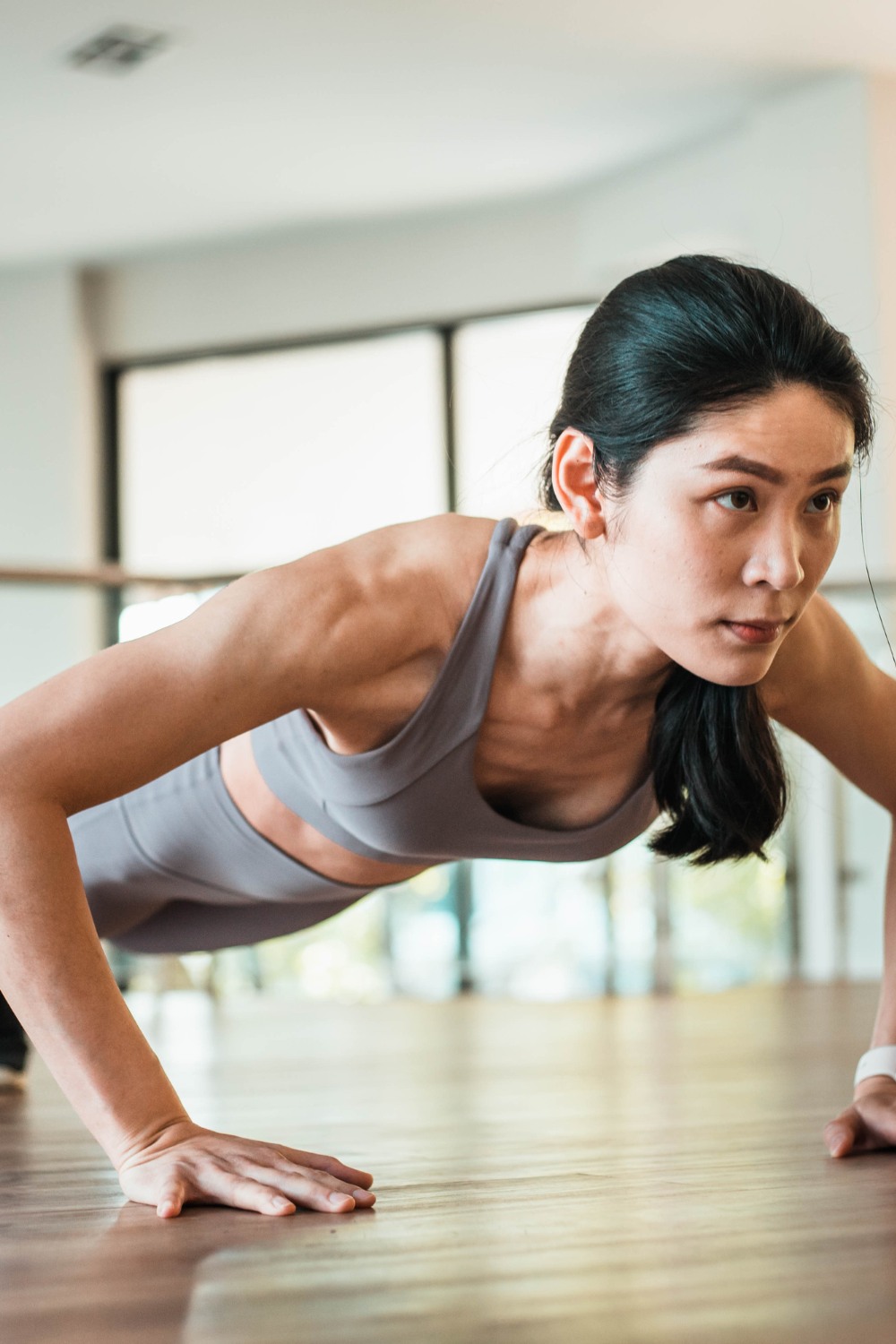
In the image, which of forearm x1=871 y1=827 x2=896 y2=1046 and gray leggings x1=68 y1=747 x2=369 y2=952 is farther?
gray leggings x1=68 y1=747 x2=369 y2=952

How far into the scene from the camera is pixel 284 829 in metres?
1.58

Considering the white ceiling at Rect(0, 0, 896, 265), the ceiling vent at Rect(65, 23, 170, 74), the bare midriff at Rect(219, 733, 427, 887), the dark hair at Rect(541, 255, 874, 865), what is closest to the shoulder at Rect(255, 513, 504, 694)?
the dark hair at Rect(541, 255, 874, 865)

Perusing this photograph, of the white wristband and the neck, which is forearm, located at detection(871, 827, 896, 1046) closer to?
the white wristband

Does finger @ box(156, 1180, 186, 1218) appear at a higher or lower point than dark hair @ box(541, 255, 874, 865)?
lower

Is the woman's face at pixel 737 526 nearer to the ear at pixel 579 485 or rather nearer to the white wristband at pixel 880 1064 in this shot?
the ear at pixel 579 485

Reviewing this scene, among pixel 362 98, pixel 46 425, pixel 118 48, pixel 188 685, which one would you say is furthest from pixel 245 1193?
pixel 46 425

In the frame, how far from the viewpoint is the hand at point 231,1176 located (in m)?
1.08

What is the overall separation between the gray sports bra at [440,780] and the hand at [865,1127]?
312mm

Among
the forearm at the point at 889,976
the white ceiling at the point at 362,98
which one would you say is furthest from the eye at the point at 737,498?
the white ceiling at the point at 362,98

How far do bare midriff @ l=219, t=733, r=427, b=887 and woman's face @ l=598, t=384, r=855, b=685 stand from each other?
1.66ft

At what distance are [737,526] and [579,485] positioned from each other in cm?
16

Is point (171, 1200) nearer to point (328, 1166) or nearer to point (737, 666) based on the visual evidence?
point (328, 1166)

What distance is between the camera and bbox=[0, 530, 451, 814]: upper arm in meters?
1.11

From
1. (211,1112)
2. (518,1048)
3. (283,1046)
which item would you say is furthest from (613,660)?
(283,1046)
